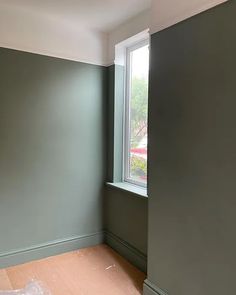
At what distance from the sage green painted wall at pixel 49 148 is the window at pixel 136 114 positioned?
28cm

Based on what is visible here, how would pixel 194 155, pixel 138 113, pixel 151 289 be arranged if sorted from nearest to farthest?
1. pixel 194 155
2. pixel 151 289
3. pixel 138 113

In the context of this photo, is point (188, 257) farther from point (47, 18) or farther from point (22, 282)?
point (47, 18)

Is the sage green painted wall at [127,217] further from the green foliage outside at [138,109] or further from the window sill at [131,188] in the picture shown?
the green foliage outside at [138,109]

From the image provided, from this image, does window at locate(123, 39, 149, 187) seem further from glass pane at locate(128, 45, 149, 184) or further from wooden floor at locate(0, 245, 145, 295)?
wooden floor at locate(0, 245, 145, 295)

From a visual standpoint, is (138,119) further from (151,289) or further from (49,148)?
(151,289)

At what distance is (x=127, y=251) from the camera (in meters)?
2.71

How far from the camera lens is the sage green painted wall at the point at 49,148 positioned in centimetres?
250

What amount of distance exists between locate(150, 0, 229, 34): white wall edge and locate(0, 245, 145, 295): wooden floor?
211cm

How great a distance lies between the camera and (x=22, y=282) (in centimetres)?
227

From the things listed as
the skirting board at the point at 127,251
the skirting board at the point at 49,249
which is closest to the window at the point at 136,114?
the skirting board at the point at 127,251

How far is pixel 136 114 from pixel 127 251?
1.46 metres

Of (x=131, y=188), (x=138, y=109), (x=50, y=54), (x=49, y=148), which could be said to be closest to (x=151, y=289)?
(x=131, y=188)

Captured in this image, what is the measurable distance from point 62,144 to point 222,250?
1853mm

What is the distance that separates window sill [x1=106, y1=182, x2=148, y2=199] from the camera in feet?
8.23
